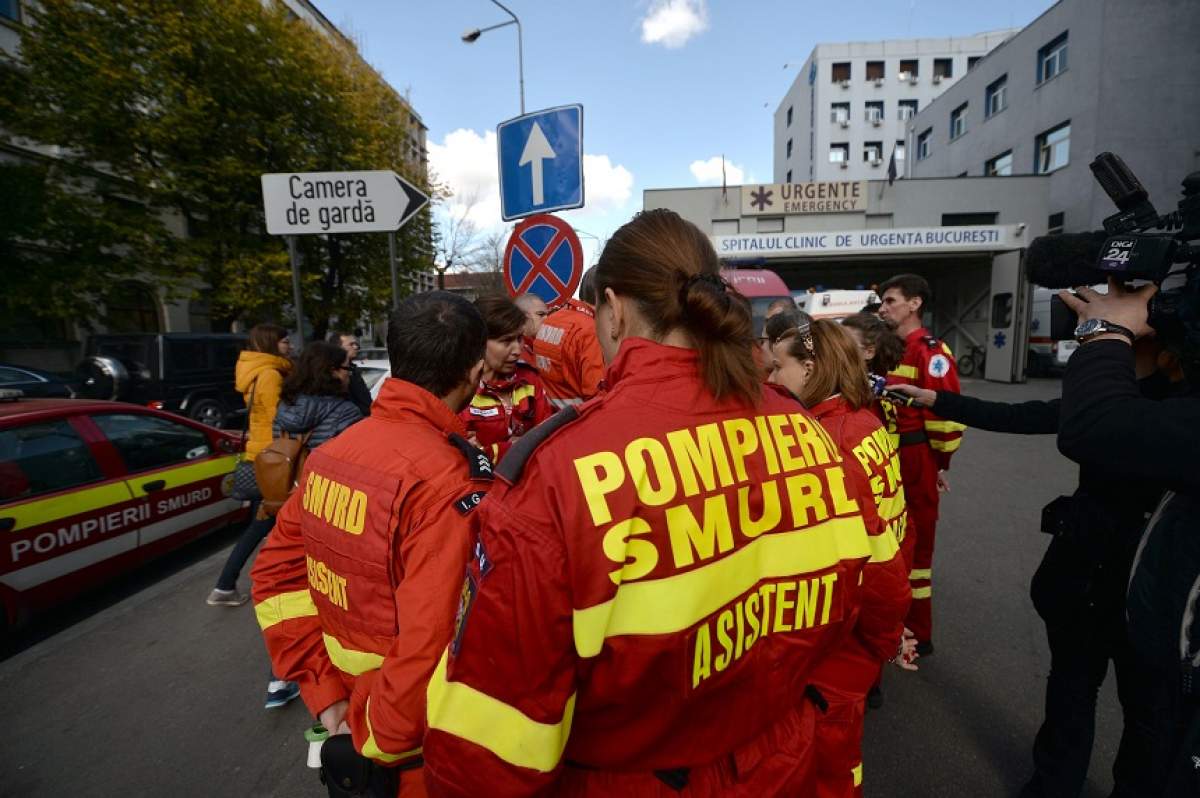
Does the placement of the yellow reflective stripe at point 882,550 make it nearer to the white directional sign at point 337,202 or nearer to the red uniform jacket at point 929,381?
the red uniform jacket at point 929,381

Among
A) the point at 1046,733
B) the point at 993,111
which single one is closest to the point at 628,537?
the point at 1046,733

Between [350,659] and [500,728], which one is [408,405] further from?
[500,728]

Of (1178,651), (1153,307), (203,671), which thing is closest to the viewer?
(1178,651)

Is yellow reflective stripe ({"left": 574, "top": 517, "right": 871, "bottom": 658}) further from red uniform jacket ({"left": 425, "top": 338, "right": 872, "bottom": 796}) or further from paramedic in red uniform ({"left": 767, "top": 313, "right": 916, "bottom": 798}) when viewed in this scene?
paramedic in red uniform ({"left": 767, "top": 313, "right": 916, "bottom": 798})

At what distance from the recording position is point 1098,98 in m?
17.9

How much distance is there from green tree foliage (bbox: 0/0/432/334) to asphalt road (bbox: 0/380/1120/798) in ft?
42.0

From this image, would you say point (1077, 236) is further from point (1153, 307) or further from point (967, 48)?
point (967, 48)

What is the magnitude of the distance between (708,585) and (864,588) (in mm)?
775

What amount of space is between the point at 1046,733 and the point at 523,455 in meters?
2.33

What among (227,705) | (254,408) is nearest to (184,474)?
(254,408)

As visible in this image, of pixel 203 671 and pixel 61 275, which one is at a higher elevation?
pixel 61 275

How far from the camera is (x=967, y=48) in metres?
38.4

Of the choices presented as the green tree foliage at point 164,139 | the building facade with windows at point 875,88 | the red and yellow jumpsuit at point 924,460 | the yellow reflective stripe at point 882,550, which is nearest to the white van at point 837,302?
the red and yellow jumpsuit at point 924,460

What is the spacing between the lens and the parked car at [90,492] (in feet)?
11.4
